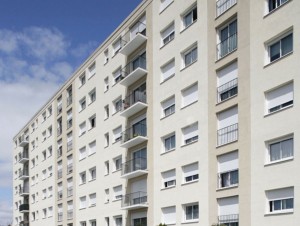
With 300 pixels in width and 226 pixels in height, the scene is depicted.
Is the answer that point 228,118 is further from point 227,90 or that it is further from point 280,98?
point 280,98

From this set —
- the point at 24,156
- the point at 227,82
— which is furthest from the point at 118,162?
the point at 24,156

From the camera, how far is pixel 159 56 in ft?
99.8

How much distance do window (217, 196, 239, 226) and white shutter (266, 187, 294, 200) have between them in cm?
214

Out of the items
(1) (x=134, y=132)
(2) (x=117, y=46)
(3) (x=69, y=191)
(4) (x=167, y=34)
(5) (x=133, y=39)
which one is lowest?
(3) (x=69, y=191)

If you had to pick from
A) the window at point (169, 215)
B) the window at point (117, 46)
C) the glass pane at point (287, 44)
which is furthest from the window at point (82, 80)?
the glass pane at point (287, 44)

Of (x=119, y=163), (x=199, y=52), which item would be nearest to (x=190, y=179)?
(x=199, y=52)

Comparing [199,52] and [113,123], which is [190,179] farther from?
[113,123]

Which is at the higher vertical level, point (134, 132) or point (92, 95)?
point (92, 95)

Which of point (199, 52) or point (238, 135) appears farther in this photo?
point (199, 52)

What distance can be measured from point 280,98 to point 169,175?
9.88 meters

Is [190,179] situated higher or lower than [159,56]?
lower

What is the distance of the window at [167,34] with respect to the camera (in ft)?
97.1

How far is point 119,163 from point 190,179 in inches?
405

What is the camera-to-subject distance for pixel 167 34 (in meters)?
30.2
